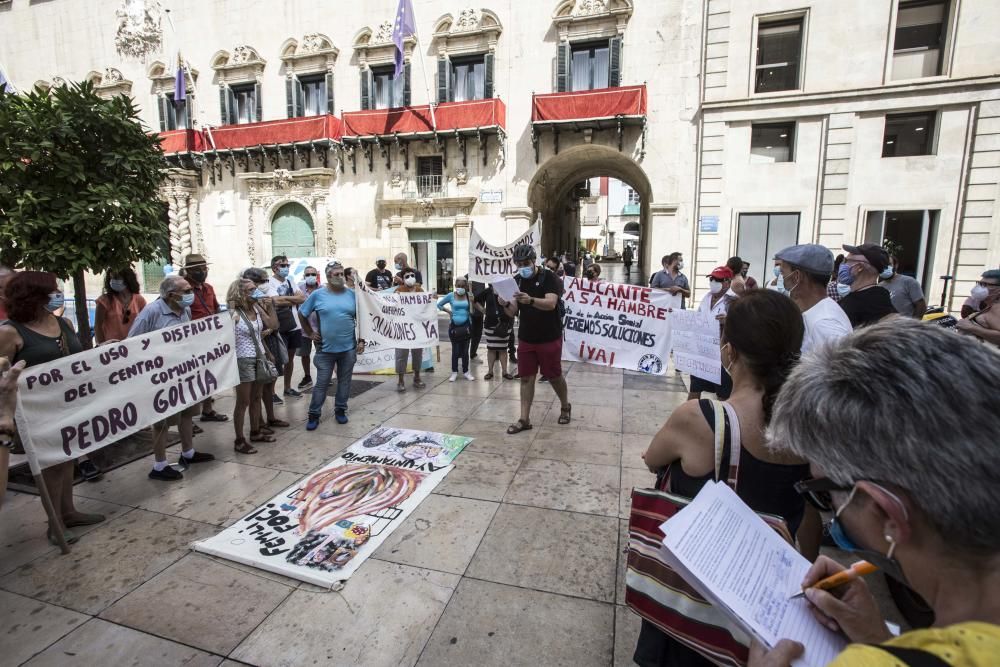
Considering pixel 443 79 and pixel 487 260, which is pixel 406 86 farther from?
pixel 487 260

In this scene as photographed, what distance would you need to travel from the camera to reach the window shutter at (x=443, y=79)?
1710 cm

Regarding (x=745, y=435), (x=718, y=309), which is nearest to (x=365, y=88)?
(x=718, y=309)

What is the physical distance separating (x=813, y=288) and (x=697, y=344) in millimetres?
2400

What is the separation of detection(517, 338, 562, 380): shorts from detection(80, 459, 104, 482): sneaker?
4037 millimetres

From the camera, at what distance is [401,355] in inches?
282

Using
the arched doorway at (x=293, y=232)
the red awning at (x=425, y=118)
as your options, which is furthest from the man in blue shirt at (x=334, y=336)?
the arched doorway at (x=293, y=232)

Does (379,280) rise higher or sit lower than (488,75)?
lower

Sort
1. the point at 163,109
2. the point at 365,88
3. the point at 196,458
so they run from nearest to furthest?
the point at 196,458, the point at 365,88, the point at 163,109

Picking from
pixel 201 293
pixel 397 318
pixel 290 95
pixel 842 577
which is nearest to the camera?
pixel 842 577

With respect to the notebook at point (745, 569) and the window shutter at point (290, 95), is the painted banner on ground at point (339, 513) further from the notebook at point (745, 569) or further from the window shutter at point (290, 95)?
the window shutter at point (290, 95)

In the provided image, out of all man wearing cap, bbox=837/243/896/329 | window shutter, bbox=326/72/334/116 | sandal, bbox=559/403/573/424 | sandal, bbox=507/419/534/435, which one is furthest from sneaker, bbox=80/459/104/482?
window shutter, bbox=326/72/334/116

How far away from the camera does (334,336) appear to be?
18.7 feet

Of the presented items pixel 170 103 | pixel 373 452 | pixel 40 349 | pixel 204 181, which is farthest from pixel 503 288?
pixel 170 103

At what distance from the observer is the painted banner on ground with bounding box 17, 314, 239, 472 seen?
3252 mm
